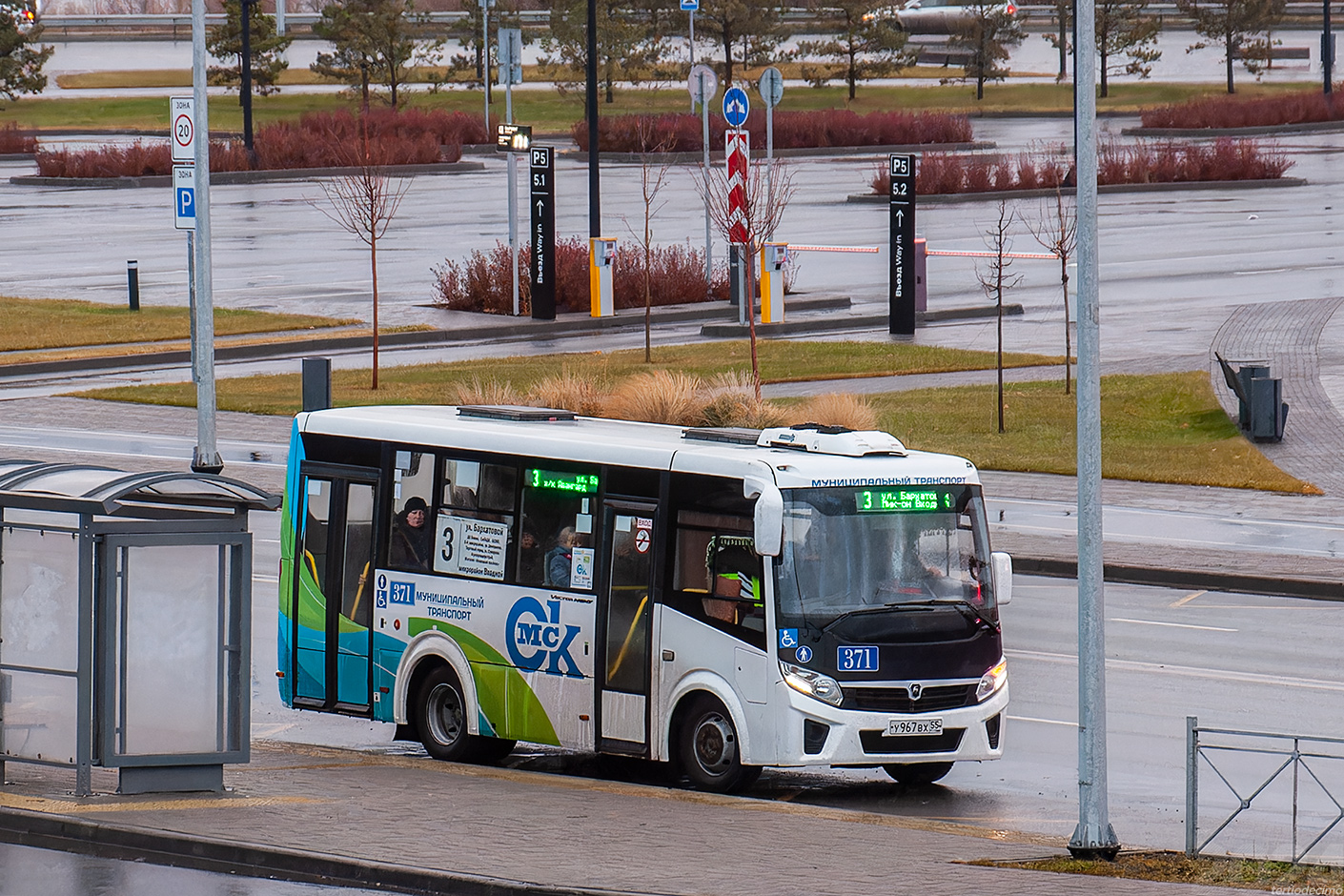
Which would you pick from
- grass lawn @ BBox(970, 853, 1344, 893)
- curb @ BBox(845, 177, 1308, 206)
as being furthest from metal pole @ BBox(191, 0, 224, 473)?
curb @ BBox(845, 177, 1308, 206)

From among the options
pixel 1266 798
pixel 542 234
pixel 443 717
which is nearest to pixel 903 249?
pixel 542 234

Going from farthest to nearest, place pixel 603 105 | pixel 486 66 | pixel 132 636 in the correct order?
pixel 603 105, pixel 486 66, pixel 132 636

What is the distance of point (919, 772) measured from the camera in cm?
1299

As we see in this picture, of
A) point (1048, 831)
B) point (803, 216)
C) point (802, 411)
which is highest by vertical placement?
point (803, 216)

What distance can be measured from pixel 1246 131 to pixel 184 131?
2246 inches

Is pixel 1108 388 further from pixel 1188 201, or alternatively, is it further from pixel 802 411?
pixel 1188 201

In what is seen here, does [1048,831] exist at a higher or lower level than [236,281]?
lower

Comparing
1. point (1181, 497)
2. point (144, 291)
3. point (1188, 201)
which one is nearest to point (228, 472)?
point (1181, 497)

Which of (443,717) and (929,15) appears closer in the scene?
(443,717)

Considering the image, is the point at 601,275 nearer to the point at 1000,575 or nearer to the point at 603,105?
the point at 1000,575

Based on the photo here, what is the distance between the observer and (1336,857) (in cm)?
1076

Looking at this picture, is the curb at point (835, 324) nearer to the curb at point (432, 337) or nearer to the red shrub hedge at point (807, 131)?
the curb at point (432, 337)

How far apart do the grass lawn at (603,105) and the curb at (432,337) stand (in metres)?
45.0

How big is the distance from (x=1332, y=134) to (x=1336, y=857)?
7028 cm
